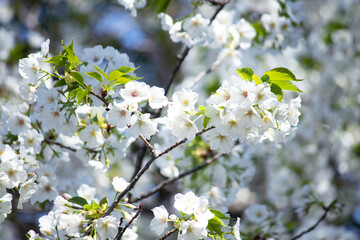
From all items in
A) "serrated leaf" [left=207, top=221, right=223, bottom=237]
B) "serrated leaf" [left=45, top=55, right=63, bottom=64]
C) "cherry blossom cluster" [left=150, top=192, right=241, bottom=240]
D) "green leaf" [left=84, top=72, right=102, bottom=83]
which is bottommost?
"serrated leaf" [left=207, top=221, right=223, bottom=237]

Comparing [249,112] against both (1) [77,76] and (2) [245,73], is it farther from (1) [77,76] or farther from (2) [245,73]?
(1) [77,76]

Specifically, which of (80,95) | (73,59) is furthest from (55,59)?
(80,95)

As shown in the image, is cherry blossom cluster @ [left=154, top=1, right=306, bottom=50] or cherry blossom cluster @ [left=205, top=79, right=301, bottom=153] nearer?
cherry blossom cluster @ [left=205, top=79, right=301, bottom=153]

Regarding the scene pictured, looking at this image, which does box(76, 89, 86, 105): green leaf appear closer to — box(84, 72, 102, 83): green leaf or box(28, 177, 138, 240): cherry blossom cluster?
box(84, 72, 102, 83): green leaf

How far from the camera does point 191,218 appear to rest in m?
1.46

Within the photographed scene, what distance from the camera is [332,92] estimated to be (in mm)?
4906

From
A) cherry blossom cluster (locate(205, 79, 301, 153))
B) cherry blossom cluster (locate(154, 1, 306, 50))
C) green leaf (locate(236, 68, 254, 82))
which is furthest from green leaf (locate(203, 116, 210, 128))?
cherry blossom cluster (locate(154, 1, 306, 50))

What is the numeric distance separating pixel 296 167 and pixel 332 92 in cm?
105

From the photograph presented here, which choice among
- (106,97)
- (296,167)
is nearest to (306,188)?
(106,97)

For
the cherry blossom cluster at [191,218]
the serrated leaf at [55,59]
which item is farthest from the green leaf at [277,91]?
the serrated leaf at [55,59]

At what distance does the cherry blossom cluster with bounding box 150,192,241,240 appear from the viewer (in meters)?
1.42

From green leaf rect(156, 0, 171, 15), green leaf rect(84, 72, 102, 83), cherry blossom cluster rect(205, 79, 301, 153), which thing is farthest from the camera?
green leaf rect(156, 0, 171, 15)

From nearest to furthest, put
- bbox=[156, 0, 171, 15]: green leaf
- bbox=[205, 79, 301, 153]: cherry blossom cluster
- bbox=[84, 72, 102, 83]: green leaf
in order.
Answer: bbox=[205, 79, 301, 153]: cherry blossom cluster
bbox=[84, 72, 102, 83]: green leaf
bbox=[156, 0, 171, 15]: green leaf

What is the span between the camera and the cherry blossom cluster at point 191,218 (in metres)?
1.42
